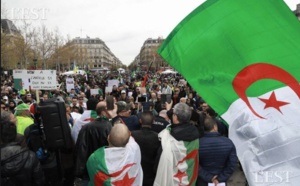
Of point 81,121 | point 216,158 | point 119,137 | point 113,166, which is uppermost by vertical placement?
point 119,137

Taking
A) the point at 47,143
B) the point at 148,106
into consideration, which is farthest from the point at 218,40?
the point at 148,106

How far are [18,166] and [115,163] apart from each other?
39.4 inches

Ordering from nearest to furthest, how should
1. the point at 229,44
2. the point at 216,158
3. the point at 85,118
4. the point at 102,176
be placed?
the point at 102,176 < the point at 216,158 < the point at 229,44 < the point at 85,118

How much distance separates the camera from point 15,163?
9.69 ft

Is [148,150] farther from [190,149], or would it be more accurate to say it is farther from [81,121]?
[81,121]

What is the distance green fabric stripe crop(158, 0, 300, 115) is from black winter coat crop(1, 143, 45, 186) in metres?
2.07

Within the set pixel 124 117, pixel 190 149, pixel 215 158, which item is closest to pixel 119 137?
pixel 190 149

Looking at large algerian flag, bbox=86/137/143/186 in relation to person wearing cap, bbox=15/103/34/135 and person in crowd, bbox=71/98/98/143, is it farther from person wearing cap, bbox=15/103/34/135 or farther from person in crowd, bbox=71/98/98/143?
person wearing cap, bbox=15/103/34/135

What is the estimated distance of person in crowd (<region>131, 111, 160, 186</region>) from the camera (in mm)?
3564

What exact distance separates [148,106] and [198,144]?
433cm

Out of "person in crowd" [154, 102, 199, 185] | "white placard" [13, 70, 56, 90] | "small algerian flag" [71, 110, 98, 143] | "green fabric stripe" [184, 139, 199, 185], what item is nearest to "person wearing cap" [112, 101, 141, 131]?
"small algerian flag" [71, 110, 98, 143]

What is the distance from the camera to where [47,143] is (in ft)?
11.9

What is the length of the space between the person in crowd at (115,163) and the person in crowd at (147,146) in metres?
0.58

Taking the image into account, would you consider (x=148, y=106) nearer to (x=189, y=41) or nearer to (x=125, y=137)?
(x=189, y=41)
